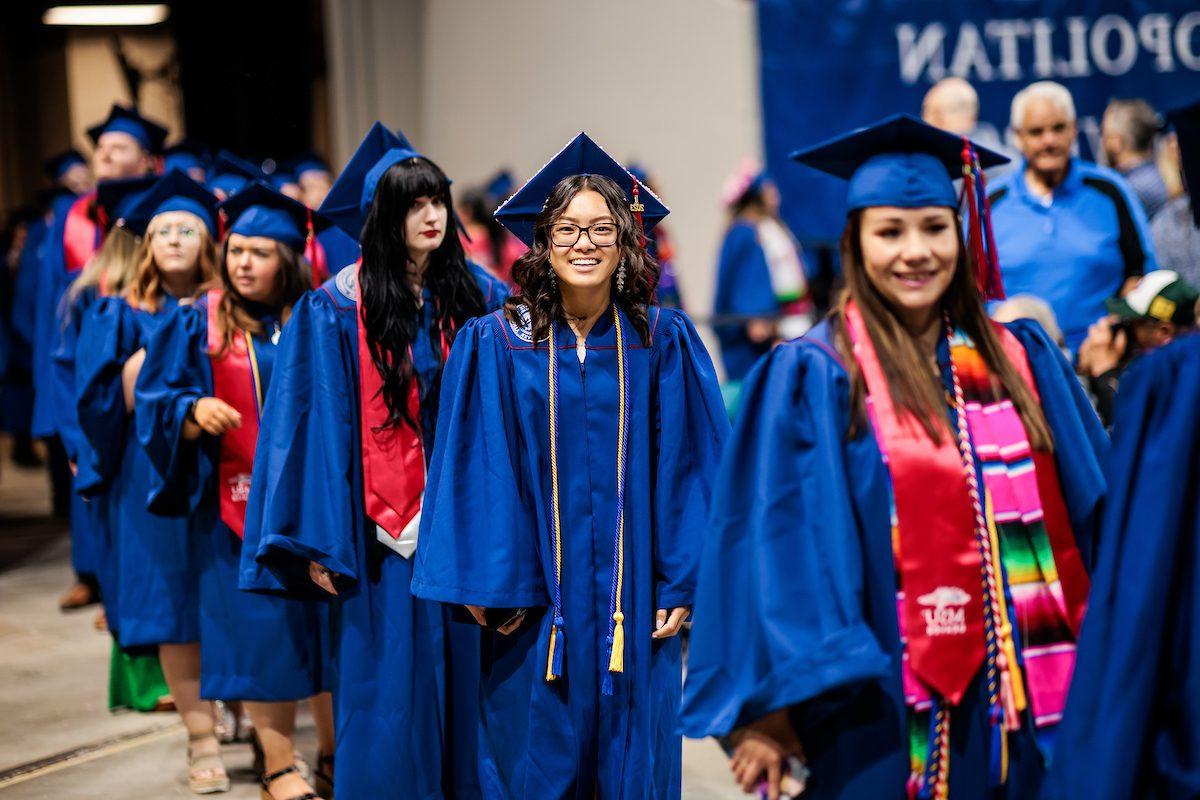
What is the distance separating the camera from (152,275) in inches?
203

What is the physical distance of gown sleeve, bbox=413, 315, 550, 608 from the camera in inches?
131

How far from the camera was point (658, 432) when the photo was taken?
349cm

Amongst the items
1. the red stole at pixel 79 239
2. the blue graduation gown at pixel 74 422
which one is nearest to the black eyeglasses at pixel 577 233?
the blue graduation gown at pixel 74 422

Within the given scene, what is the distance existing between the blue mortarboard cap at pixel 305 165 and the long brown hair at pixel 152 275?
2.83m

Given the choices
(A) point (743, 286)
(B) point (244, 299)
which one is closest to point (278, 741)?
(B) point (244, 299)

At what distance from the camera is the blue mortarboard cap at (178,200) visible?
505cm

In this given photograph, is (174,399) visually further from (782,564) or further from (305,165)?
(305,165)

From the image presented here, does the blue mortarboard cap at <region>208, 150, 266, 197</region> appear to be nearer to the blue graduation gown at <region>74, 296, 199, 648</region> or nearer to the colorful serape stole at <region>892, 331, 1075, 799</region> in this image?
the blue graduation gown at <region>74, 296, 199, 648</region>

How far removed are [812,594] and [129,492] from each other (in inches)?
132

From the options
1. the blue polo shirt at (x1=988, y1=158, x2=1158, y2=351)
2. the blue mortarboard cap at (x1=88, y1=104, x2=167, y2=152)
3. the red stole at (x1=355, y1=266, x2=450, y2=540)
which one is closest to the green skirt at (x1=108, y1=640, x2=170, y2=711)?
the red stole at (x1=355, y1=266, x2=450, y2=540)

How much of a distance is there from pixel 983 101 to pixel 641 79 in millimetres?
2238

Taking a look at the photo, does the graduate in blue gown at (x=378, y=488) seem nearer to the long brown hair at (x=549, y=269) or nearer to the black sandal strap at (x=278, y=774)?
the long brown hair at (x=549, y=269)

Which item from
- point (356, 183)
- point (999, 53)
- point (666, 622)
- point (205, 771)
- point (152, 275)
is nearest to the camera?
point (666, 622)

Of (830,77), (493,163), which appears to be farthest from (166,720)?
(493,163)
